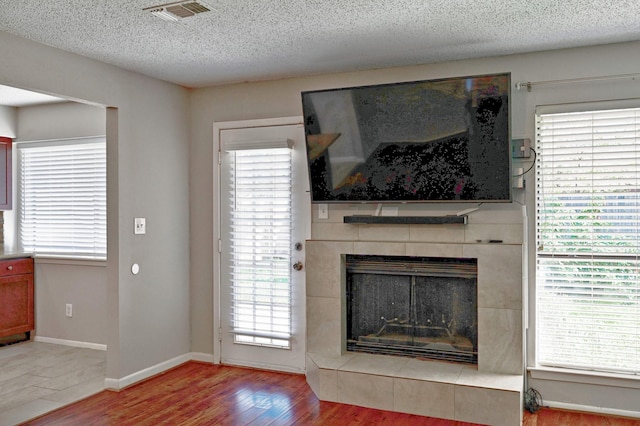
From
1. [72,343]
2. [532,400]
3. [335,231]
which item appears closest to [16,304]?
[72,343]

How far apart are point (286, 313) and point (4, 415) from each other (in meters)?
2.06

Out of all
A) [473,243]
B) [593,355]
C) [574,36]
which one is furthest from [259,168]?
[593,355]

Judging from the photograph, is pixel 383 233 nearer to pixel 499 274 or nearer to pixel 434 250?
pixel 434 250

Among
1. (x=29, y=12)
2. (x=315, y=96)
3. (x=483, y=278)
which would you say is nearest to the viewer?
(x=29, y=12)

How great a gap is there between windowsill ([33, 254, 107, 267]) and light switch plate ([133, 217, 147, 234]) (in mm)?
989

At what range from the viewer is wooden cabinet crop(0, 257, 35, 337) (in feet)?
16.9

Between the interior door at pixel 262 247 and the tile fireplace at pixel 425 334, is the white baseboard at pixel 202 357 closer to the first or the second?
the interior door at pixel 262 247

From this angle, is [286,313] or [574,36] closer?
[574,36]

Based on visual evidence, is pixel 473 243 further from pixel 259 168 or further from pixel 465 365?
pixel 259 168

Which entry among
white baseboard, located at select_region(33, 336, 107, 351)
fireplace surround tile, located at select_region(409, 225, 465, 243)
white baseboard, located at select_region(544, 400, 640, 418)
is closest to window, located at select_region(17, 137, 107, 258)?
white baseboard, located at select_region(33, 336, 107, 351)

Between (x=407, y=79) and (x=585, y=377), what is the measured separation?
2.42 metres

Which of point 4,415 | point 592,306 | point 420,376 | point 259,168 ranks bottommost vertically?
point 4,415

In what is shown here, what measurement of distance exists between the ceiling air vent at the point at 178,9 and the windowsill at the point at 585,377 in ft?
10.1

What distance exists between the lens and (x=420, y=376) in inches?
140
